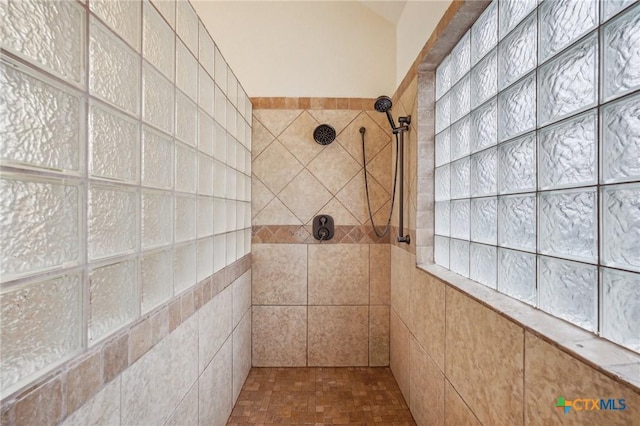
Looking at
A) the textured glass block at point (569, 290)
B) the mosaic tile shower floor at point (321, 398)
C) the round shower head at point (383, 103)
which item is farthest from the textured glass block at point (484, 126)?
the mosaic tile shower floor at point (321, 398)

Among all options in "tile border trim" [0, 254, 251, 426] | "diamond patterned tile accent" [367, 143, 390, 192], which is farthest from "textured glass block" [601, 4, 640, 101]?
"diamond patterned tile accent" [367, 143, 390, 192]

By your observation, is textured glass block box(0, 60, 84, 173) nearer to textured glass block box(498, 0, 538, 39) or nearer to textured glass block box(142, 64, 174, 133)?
textured glass block box(142, 64, 174, 133)

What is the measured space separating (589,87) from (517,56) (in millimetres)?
329

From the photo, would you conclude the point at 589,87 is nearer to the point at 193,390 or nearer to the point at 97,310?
the point at 97,310

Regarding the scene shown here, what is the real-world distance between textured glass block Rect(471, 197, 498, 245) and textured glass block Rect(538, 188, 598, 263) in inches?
9.3

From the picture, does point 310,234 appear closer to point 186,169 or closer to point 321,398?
point 321,398

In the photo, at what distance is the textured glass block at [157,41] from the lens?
2.75 ft

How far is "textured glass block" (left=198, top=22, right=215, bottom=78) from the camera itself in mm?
1228

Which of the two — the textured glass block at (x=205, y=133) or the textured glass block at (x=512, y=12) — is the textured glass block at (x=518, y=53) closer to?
the textured glass block at (x=512, y=12)

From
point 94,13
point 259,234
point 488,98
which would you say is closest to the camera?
point 94,13

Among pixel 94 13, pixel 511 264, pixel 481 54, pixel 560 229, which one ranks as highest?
pixel 481 54

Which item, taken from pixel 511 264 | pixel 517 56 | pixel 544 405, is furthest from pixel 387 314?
pixel 517 56

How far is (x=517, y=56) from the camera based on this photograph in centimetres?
100

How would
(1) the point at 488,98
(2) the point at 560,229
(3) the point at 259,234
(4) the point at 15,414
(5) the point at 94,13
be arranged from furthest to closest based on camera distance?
1. (3) the point at 259,234
2. (1) the point at 488,98
3. (2) the point at 560,229
4. (5) the point at 94,13
5. (4) the point at 15,414
